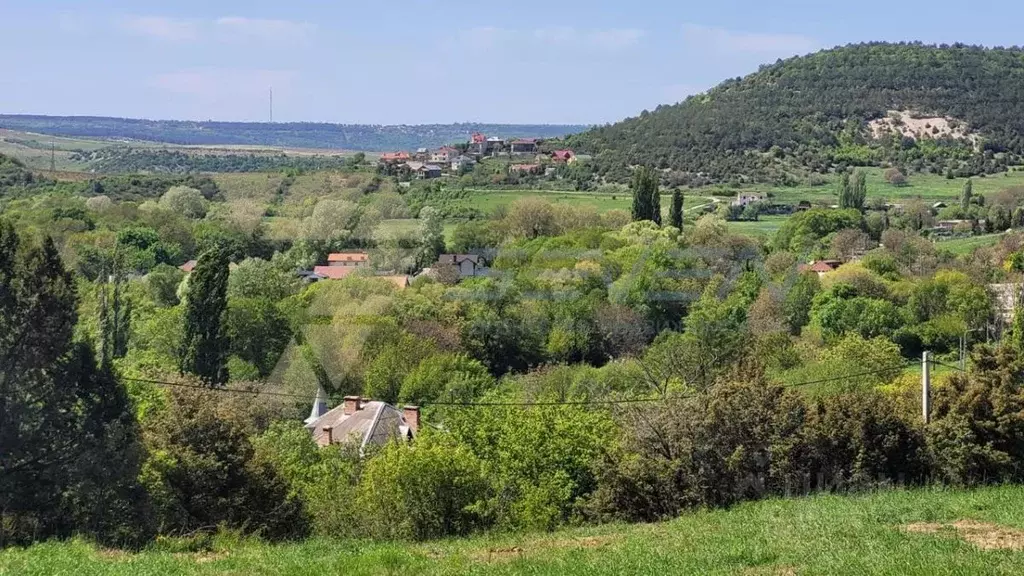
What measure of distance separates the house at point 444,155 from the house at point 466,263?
52.7 m

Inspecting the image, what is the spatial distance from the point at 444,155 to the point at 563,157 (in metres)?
14.6

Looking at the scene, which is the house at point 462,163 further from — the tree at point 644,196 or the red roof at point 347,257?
the red roof at point 347,257

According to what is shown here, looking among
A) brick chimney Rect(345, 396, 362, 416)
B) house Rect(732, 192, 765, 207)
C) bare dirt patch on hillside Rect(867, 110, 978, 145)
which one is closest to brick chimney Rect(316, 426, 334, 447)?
brick chimney Rect(345, 396, 362, 416)

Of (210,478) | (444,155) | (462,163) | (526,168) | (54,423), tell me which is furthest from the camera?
(444,155)

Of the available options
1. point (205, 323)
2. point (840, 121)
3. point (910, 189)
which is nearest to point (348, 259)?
point (205, 323)

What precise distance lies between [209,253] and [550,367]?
35.2ft

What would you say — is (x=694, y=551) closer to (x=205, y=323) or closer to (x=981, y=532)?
(x=981, y=532)

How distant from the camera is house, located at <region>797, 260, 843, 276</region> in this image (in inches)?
1902

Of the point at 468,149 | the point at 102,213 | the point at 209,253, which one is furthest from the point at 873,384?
the point at 468,149

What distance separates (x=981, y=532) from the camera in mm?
10289

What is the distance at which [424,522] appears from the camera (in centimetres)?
1484

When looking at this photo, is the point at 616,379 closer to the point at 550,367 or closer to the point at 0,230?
the point at 550,367

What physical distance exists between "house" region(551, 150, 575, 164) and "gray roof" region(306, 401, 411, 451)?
73.1 meters

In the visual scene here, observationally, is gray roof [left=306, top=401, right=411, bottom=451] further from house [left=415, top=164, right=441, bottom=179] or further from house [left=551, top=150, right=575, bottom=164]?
house [left=551, top=150, right=575, bottom=164]
